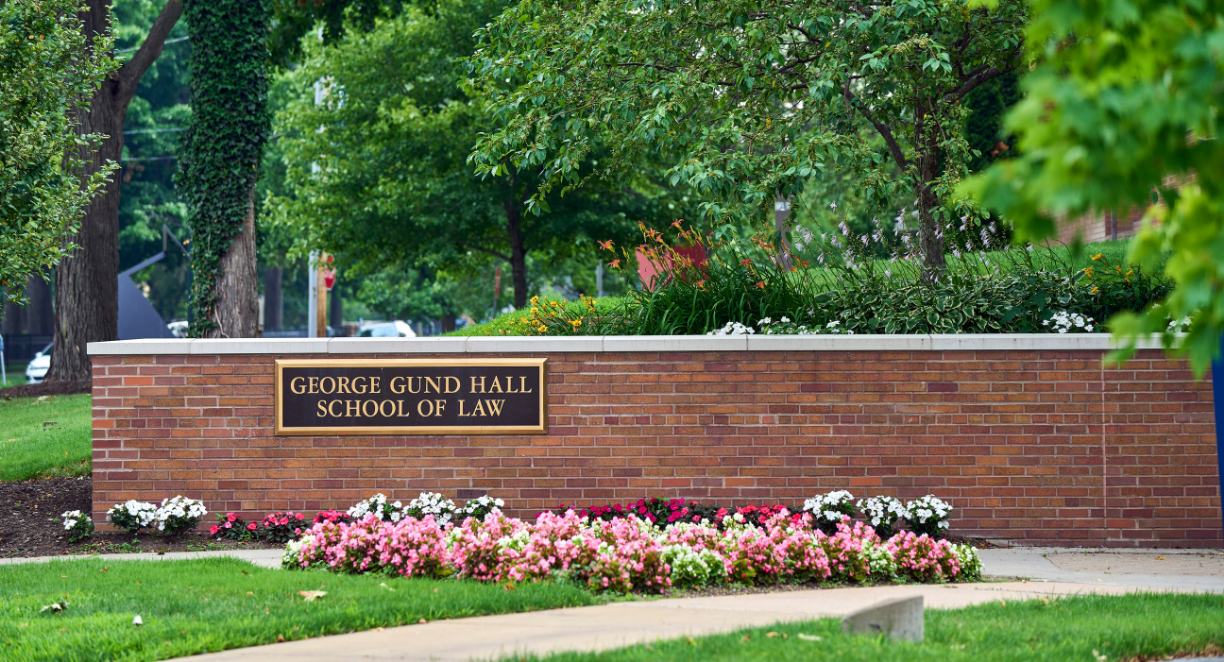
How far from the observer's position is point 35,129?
360 inches

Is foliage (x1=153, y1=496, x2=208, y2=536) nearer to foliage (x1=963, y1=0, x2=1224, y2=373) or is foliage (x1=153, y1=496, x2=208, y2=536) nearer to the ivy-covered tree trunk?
the ivy-covered tree trunk

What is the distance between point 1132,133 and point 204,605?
5.07 m

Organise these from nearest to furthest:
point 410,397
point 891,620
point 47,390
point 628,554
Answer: point 891,620 < point 628,554 < point 410,397 < point 47,390

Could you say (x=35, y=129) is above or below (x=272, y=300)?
below

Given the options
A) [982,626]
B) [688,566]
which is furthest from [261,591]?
[982,626]

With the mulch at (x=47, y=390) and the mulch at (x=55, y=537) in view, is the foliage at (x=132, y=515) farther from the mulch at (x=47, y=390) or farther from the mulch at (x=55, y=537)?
the mulch at (x=47, y=390)

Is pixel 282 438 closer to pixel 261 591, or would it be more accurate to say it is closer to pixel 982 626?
pixel 261 591

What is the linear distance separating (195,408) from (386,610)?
3603 mm

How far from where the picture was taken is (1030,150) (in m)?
2.45

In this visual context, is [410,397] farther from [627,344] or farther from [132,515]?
[132,515]

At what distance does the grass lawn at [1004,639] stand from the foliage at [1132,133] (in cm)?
233

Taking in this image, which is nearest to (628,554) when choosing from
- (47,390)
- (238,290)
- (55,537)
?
(55,537)

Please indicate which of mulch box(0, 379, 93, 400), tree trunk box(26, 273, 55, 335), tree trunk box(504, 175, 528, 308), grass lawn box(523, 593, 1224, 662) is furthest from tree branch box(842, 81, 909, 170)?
tree trunk box(26, 273, 55, 335)

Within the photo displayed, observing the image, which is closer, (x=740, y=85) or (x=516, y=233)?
(x=740, y=85)
